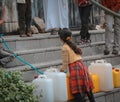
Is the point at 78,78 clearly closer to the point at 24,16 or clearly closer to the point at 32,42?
the point at 32,42

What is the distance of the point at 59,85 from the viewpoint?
21.4 feet

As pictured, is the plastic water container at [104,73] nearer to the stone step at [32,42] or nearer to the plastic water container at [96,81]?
the plastic water container at [96,81]

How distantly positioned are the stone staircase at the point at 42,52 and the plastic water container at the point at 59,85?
1063 millimetres

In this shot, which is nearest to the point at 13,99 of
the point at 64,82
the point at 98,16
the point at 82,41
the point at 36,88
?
the point at 36,88

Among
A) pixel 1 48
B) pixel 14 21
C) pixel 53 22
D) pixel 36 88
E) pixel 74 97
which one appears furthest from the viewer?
pixel 14 21

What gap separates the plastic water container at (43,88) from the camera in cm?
620

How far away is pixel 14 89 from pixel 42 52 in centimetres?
315

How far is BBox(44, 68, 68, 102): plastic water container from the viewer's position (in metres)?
6.50

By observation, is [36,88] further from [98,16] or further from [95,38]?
[98,16]

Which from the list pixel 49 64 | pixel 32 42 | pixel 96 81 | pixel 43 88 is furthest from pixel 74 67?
pixel 32 42

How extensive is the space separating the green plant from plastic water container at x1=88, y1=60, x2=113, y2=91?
238cm

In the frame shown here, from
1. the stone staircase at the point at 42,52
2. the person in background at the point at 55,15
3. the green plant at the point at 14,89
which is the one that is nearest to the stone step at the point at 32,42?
the stone staircase at the point at 42,52

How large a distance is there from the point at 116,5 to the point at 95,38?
1.84m

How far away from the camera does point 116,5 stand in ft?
30.5
